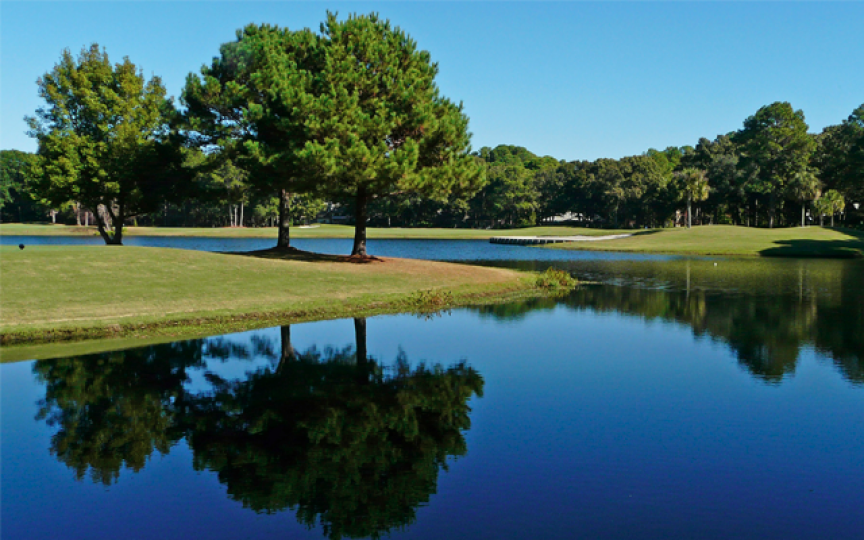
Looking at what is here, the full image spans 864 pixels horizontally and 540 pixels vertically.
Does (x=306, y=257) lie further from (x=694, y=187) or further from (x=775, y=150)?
(x=775, y=150)

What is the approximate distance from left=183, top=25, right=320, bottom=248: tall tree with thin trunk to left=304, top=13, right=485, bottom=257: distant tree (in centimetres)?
134

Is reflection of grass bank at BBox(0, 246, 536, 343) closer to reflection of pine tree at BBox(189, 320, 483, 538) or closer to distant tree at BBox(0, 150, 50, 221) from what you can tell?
reflection of pine tree at BBox(189, 320, 483, 538)

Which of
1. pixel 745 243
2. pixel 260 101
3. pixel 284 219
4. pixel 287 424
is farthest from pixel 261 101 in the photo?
pixel 745 243

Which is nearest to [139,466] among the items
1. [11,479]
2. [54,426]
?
[11,479]

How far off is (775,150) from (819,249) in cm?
4845

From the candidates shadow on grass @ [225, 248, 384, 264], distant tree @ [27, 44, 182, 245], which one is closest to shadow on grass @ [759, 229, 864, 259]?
shadow on grass @ [225, 248, 384, 264]

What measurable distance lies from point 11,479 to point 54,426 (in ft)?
9.50

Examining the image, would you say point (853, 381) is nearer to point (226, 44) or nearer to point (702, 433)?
point (702, 433)

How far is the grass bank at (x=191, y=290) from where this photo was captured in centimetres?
2411

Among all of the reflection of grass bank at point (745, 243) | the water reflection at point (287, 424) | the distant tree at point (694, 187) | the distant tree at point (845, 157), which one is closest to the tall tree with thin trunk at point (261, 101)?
the water reflection at point (287, 424)

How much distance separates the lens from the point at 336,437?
13.8m

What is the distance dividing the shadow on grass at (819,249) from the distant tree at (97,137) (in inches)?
2466

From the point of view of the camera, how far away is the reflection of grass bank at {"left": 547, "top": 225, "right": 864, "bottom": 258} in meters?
77.6

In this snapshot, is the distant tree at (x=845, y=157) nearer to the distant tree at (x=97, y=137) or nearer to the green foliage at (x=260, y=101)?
the green foliage at (x=260, y=101)
